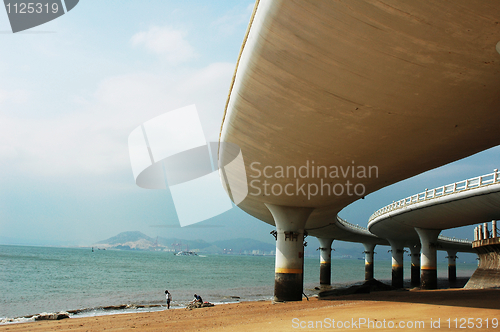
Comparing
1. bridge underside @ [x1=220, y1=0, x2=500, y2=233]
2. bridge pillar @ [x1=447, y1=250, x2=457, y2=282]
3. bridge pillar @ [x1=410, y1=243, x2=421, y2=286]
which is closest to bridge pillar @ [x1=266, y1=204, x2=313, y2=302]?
bridge underside @ [x1=220, y1=0, x2=500, y2=233]

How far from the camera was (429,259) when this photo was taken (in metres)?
33.2

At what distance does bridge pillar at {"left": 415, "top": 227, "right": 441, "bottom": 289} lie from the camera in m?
33.0

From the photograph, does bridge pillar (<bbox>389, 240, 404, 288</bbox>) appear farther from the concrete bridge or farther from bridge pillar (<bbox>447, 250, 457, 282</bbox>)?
the concrete bridge

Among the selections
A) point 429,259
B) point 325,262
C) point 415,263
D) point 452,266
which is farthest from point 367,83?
point 452,266

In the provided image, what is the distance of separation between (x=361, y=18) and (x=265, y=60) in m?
2.34

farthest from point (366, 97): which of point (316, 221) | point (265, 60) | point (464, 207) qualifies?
point (316, 221)

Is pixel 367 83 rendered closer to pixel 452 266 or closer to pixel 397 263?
pixel 397 263

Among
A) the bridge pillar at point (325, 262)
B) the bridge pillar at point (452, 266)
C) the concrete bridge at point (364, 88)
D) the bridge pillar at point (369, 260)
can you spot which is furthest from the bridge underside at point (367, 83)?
the bridge pillar at point (452, 266)

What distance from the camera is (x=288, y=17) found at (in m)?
6.47

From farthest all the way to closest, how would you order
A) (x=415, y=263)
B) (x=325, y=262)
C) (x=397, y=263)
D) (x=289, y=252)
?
(x=325, y=262)
(x=397, y=263)
(x=415, y=263)
(x=289, y=252)

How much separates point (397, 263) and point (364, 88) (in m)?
47.4

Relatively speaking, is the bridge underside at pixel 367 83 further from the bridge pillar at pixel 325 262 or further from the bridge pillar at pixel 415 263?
the bridge pillar at pixel 325 262

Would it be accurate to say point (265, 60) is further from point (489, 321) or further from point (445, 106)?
point (489, 321)

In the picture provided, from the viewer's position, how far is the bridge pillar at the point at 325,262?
165 feet
